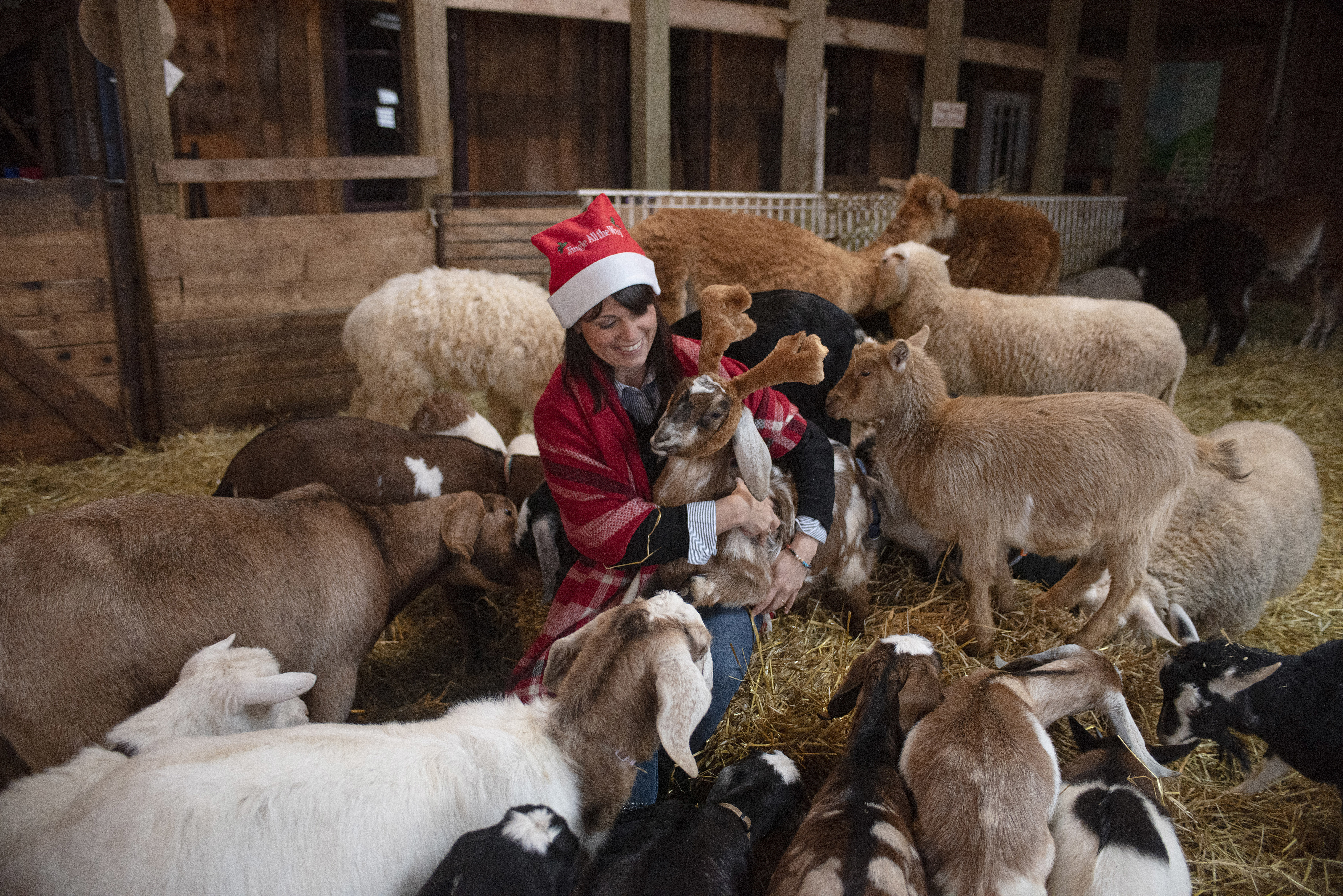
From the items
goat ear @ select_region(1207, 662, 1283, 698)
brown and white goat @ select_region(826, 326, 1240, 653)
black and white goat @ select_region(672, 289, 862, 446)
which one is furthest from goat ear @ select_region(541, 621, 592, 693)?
goat ear @ select_region(1207, 662, 1283, 698)

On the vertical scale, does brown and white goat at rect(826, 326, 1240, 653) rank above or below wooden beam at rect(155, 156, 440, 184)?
below

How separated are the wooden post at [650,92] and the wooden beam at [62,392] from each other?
13.5 feet

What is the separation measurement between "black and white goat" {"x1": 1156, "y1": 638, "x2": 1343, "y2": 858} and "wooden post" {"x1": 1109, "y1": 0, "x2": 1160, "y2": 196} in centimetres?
954

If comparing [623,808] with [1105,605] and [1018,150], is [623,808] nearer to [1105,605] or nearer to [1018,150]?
[1105,605]

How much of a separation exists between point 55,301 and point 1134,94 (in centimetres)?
1107

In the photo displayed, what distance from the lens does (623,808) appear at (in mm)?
2414

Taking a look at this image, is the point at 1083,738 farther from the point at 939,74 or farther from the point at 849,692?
the point at 939,74

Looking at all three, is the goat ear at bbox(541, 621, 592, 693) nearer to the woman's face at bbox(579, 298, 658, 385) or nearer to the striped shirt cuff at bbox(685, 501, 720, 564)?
the striped shirt cuff at bbox(685, 501, 720, 564)

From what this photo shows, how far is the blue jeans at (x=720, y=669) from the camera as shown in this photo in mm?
2576

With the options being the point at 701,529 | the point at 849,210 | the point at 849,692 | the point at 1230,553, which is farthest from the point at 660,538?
the point at 849,210

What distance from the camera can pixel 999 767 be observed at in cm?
219

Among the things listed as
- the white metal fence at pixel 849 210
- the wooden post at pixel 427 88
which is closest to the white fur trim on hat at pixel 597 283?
the white metal fence at pixel 849 210

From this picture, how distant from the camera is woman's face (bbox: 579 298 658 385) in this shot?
8.85ft

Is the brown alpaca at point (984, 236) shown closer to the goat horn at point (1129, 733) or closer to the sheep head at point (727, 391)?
the sheep head at point (727, 391)
